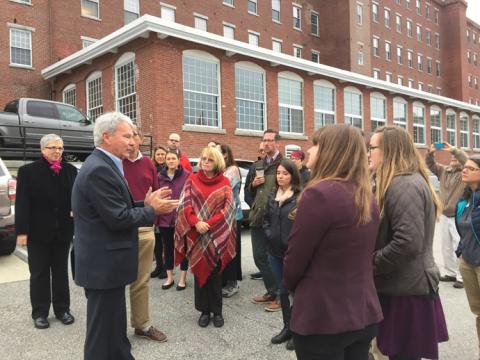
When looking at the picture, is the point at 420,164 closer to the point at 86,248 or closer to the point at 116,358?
the point at 86,248

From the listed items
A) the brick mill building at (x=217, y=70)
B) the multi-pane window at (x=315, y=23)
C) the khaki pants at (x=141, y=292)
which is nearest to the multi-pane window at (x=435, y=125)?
the brick mill building at (x=217, y=70)

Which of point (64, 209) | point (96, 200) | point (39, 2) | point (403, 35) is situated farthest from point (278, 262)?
point (403, 35)

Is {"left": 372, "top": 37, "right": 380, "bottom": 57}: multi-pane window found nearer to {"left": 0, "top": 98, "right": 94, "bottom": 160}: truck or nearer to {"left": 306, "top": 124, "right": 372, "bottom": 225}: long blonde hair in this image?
{"left": 0, "top": 98, "right": 94, "bottom": 160}: truck

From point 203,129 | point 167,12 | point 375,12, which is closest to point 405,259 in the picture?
point 203,129

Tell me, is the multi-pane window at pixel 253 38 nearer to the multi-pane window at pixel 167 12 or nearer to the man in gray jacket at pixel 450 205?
the multi-pane window at pixel 167 12

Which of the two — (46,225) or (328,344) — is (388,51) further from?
(328,344)

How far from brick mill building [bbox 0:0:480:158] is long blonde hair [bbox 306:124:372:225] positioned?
12134 millimetres

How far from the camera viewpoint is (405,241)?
229 cm

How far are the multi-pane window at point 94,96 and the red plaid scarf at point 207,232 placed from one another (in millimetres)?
13430

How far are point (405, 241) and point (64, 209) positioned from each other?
3484 millimetres

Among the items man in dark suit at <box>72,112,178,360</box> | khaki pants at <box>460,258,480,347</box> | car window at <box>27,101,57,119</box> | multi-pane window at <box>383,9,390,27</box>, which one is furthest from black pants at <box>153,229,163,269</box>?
multi-pane window at <box>383,9,390,27</box>

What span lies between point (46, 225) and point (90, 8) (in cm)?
2199

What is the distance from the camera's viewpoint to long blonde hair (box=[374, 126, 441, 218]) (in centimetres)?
247

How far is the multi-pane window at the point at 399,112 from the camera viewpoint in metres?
23.8
